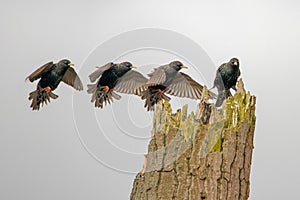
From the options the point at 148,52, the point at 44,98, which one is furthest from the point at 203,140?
the point at 44,98

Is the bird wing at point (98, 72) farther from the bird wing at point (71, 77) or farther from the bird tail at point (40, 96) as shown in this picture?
the bird tail at point (40, 96)

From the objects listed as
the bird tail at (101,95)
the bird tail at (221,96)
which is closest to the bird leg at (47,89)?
the bird tail at (101,95)

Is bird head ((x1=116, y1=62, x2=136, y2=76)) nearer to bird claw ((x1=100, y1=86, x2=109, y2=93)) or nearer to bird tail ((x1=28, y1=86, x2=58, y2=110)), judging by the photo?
bird claw ((x1=100, y1=86, x2=109, y2=93))

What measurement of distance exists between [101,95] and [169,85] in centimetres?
17

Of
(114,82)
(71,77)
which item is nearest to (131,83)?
(114,82)

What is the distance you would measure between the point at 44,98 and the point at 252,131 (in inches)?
21.6

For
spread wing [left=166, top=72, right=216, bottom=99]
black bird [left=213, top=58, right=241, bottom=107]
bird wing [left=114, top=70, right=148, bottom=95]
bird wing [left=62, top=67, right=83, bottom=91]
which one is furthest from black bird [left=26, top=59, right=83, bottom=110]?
black bird [left=213, top=58, right=241, bottom=107]

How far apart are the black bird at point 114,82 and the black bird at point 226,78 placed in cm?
18

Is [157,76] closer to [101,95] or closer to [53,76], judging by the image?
[101,95]

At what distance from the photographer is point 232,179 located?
0.94 m

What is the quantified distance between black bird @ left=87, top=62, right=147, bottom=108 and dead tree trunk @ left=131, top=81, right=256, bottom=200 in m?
0.12

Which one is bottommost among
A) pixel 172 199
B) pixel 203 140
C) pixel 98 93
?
pixel 172 199

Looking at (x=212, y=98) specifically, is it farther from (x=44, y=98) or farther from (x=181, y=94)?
(x=44, y=98)

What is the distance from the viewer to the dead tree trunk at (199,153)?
93 centimetres
